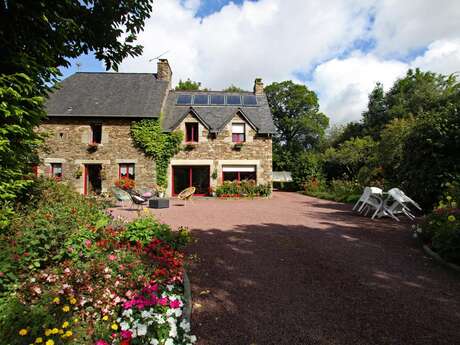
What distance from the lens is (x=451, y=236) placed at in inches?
180

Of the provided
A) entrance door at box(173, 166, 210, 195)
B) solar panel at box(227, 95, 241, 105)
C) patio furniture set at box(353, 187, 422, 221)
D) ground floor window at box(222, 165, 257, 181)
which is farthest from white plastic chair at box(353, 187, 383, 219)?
solar panel at box(227, 95, 241, 105)

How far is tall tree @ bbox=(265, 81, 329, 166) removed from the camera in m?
40.8

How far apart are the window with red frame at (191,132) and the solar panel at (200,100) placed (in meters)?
2.92

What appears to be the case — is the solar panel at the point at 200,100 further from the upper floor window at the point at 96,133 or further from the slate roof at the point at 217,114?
the upper floor window at the point at 96,133

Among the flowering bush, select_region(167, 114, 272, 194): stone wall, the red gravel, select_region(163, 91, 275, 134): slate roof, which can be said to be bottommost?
the red gravel

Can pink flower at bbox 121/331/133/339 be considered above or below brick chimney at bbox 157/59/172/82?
below

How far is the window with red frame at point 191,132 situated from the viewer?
1694 cm

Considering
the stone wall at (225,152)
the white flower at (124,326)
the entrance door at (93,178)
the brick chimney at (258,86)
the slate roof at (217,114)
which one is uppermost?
the brick chimney at (258,86)

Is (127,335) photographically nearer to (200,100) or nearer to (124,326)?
(124,326)

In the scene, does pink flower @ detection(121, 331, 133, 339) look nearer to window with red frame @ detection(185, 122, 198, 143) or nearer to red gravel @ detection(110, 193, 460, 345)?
red gravel @ detection(110, 193, 460, 345)

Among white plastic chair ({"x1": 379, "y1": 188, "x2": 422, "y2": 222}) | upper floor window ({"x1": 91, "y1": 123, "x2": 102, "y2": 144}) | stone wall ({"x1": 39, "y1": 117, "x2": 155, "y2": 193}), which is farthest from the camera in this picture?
upper floor window ({"x1": 91, "y1": 123, "x2": 102, "y2": 144})

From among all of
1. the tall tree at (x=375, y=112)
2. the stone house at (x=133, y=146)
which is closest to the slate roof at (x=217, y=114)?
the stone house at (x=133, y=146)

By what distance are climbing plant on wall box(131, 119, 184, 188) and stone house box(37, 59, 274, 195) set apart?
33 cm

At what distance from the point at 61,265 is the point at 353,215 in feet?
30.6
